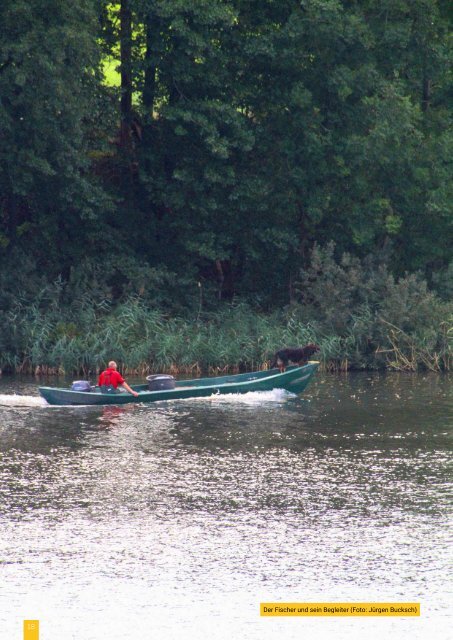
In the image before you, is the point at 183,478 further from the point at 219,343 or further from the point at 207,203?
the point at 207,203

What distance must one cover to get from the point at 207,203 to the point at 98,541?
29555 millimetres

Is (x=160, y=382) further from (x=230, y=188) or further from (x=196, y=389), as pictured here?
(x=230, y=188)

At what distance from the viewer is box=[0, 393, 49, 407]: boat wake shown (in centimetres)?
2903

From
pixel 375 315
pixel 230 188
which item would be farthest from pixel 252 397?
pixel 230 188

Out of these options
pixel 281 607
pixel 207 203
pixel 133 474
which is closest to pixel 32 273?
pixel 207 203

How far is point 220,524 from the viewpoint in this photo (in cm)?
1521

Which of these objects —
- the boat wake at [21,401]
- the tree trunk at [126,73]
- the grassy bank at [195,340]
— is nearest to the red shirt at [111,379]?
the boat wake at [21,401]

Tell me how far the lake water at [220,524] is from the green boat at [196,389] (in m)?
1.95

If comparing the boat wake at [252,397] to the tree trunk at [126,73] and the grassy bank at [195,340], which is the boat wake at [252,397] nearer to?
the grassy bank at [195,340]

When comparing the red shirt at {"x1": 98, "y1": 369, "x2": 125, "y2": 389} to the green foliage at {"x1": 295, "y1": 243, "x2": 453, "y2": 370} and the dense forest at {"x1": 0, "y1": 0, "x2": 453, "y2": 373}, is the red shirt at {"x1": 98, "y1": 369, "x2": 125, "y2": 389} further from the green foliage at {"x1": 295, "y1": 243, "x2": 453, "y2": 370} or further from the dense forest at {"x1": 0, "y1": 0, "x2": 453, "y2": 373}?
the green foliage at {"x1": 295, "y1": 243, "x2": 453, "y2": 370}

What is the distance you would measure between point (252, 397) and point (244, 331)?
33.4 feet

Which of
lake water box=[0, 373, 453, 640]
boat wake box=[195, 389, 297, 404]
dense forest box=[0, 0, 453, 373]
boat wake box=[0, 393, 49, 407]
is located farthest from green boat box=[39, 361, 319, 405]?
dense forest box=[0, 0, 453, 373]

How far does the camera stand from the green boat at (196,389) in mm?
28672

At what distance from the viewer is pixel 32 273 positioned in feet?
139
